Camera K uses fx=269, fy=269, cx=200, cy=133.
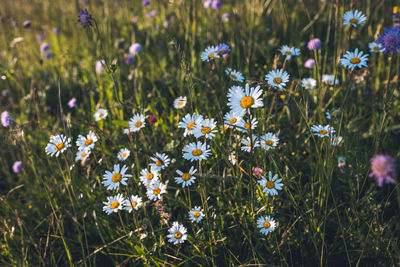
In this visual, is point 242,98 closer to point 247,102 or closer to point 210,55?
point 247,102

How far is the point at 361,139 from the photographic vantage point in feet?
5.89

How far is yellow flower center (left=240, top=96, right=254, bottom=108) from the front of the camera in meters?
1.07

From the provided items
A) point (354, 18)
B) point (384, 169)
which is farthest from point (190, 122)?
point (354, 18)

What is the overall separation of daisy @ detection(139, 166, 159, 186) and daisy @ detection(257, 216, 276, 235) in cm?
53

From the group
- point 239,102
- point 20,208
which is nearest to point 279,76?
point 239,102

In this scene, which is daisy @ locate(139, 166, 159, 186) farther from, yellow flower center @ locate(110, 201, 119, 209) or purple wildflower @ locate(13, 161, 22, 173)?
purple wildflower @ locate(13, 161, 22, 173)

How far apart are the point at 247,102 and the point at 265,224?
577mm

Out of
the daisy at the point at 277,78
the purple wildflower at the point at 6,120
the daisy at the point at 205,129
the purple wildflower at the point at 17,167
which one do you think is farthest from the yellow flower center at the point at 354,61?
the purple wildflower at the point at 17,167

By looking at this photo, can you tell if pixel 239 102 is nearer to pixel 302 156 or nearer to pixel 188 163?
pixel 188 163

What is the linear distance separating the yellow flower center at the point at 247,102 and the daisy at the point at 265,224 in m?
0.55

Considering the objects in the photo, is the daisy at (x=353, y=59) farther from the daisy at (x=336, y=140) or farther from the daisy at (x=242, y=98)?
the daisy at (x=242, y=98)

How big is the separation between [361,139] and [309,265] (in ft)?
3.12

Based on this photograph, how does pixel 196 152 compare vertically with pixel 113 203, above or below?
above

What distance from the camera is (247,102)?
1.07 meters
